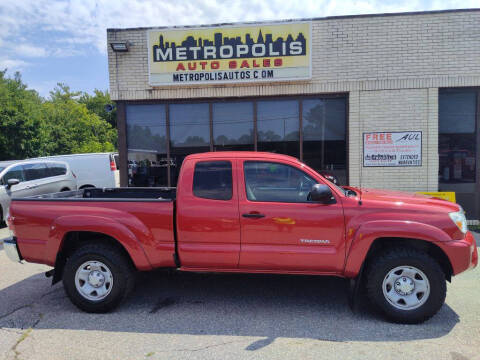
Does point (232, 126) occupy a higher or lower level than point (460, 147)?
higher

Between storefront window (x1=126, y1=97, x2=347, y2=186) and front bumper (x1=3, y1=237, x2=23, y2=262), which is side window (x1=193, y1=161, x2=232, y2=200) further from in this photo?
storefront window (x1=126, y1=97, x2=347, y2=186)

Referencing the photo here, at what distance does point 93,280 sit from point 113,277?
249 mm

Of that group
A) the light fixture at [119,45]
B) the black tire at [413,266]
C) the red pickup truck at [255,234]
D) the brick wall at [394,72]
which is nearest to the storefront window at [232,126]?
the brick wall at [394,72]

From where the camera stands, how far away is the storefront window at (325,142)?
8883 millimetres

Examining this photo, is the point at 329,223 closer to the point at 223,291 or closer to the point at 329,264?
the point at 329,264

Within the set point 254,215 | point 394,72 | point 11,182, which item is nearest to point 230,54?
point 394,72

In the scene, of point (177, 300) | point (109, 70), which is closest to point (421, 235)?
point (177, 300)

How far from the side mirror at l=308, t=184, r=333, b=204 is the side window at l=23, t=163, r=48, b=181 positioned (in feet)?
30.3

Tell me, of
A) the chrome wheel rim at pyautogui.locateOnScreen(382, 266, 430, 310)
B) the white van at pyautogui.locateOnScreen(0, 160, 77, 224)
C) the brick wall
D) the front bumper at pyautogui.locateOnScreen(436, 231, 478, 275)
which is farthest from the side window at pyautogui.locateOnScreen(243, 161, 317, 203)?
the white van at pyautogui.locateOnScreen(0, 160, 77, 224)

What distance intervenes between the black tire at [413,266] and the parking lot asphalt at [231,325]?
0.39 feet

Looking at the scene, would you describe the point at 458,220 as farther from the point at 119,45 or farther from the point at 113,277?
the point at 119,45

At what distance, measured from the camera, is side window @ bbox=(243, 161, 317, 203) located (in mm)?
3863

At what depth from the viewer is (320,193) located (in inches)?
140

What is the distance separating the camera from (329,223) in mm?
3684
